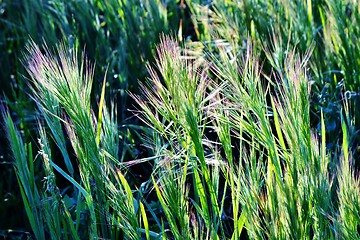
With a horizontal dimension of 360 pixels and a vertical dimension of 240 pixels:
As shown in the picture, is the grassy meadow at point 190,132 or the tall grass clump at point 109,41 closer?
the grassy meadow at point 190,132

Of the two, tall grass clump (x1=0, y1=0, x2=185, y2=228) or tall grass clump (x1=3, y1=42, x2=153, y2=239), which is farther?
tall grass clump (x1=0, y1=0, x2=185, y2=228)

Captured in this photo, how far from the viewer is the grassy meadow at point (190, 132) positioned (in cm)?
114

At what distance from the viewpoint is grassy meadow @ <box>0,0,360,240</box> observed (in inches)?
45.0

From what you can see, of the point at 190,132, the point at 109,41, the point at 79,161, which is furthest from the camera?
the point at 109,41

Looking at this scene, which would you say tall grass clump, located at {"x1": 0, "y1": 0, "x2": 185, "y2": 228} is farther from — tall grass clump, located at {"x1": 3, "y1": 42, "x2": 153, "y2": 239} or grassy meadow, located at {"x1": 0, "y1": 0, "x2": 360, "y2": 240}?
tall grass clump, located at {"x1": 3, "y1": 42, "x2": 153, "y2": 239}

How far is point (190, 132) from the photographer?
1162 mm

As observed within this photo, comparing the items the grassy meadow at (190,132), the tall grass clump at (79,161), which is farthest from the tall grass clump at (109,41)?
the tall grass clump at (79,161)

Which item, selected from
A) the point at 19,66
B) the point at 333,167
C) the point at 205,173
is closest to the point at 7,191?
the point at 19,66

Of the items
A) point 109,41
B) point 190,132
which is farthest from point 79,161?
point 109,41

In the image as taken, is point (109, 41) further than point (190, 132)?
Yes

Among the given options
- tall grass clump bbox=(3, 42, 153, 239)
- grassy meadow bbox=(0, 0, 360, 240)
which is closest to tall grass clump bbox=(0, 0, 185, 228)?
grassy meadow bbox=(0, 0, 360, 240)

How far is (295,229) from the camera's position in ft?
3.62

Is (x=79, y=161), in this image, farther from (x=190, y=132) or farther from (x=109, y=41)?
(x=109, y=41)

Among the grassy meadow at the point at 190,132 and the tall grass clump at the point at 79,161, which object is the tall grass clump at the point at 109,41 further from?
the tall grass clump at the point at 79,161
